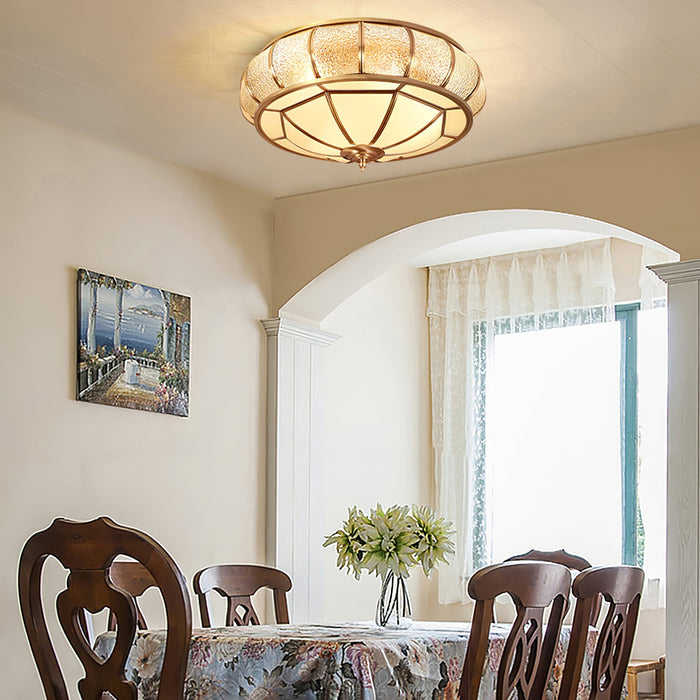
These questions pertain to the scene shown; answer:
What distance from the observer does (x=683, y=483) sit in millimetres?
3828

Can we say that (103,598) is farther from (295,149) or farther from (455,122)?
(455,122)

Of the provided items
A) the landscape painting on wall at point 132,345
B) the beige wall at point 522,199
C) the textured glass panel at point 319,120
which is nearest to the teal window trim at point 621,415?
the beige wall at point 522,199

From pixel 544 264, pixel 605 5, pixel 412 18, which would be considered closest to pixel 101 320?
pixel 412 18

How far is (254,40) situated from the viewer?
319 centimetres

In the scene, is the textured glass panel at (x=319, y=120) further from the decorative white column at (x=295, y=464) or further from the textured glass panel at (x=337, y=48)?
the decorative white column at (x=295, y=464)

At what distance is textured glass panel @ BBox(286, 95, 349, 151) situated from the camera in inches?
123

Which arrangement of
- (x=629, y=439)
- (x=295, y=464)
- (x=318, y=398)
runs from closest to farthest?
(x=295, y=464)
(x=318, y=398)
(x=629, y=439)

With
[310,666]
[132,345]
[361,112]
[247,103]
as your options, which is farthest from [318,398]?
[310,666]

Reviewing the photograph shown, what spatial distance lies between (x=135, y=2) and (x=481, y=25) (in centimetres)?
99

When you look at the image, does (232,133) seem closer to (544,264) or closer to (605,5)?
(605,5)

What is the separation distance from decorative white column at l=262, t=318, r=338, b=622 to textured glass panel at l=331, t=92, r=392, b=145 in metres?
1.75

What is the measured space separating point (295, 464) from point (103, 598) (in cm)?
251

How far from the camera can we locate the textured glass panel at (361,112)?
10.00 feet

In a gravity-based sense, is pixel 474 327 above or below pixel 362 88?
below
